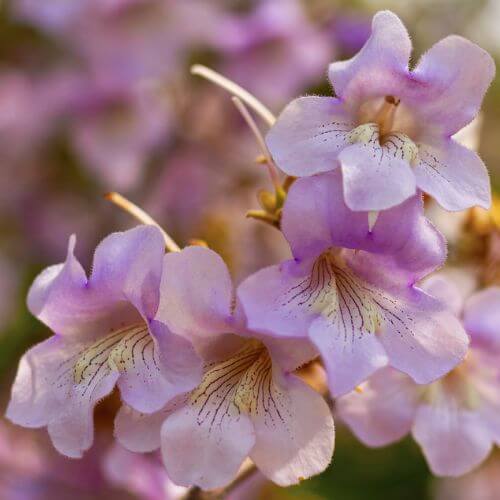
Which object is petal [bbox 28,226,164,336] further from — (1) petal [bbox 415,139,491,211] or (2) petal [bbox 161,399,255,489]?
(1) petal [bbox 415,139,491,211]

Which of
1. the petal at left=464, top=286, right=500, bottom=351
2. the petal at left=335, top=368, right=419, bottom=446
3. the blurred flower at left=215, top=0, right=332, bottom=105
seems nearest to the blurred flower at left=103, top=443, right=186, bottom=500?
the petal at left=335, top=368, right=419, bottom=446

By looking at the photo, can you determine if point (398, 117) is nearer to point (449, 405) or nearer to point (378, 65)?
point (378, 65)

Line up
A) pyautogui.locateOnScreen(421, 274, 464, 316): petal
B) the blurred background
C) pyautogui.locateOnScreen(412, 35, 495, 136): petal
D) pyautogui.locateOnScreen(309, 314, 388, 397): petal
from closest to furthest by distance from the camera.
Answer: pyautogui.locateOnScreen(309, 314, 388, 397): petal, pyautogui.locateOnScreen(412, 35, 495, 136): petal, pyautogui.locateOnScreen(421, 274, 464, 316): petal, the blurred background

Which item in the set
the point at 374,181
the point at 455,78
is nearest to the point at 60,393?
the point at 374,181

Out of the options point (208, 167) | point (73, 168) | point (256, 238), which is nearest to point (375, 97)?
point (256, 238)

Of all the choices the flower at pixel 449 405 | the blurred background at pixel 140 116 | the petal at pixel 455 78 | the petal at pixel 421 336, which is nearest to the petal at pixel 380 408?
the flower at pixel 449 405
